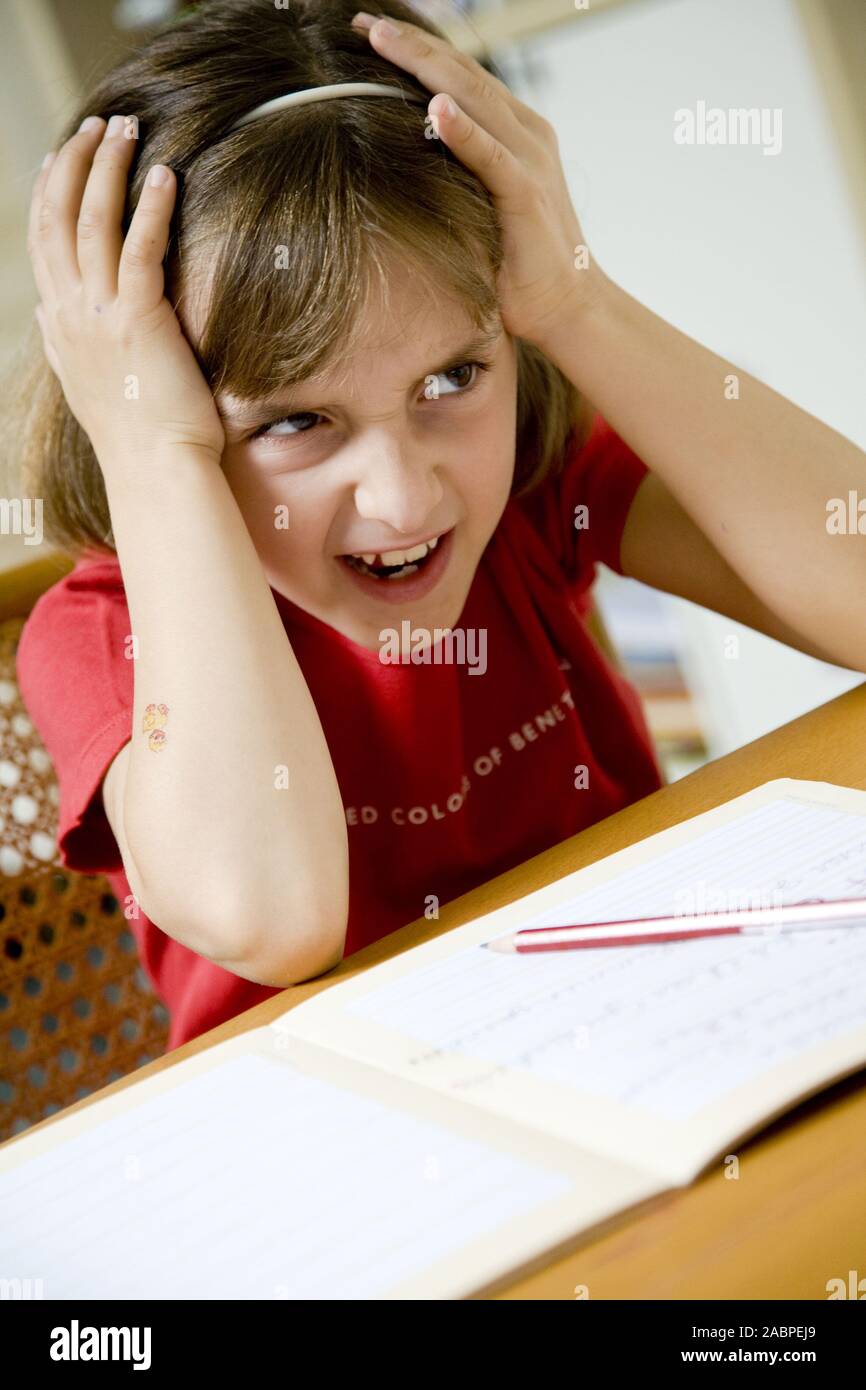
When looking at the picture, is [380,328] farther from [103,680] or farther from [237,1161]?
[237,1161]

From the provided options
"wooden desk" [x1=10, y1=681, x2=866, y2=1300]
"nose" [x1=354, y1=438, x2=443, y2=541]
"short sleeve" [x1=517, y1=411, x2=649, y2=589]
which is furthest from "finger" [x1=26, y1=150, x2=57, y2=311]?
"wooden desk" [x1=10, y1=681, x2=866, y2=1300]

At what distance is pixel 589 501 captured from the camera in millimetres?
925

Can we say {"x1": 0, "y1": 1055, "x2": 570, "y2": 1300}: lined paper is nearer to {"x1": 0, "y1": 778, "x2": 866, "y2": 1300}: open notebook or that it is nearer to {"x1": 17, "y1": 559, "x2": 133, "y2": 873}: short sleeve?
{"x1": 0, "y1": 778, "x2": 866, "y2": 1300}: open notebook

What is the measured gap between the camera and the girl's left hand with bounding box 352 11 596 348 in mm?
705

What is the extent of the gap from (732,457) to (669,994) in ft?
1.40

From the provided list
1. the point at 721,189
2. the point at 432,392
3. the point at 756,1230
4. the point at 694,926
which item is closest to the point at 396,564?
the point at 432,392

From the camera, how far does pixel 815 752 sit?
0.67m

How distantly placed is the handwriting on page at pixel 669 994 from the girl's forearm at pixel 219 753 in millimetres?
109

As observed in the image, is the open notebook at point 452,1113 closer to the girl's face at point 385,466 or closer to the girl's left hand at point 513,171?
the girl's face at point 385,466

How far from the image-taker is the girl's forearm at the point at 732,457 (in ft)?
2.56

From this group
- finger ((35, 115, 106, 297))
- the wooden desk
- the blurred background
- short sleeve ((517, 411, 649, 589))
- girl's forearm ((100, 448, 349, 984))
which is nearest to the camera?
the wooden desk

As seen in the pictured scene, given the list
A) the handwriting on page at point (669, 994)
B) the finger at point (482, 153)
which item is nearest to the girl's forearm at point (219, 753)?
the handwriting on page at point (669, 994)

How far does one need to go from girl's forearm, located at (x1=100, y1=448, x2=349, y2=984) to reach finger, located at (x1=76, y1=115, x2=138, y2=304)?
0.10 m
